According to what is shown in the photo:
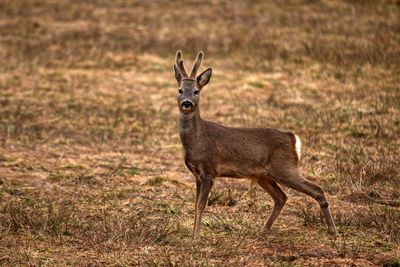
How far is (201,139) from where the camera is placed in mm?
8664

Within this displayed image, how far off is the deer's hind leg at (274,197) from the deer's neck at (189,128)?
0.95 meters

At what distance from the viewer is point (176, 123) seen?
51.4ft

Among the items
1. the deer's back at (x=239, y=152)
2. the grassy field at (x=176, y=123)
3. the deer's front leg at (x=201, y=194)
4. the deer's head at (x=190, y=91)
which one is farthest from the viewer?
the deer's head at (x=190, y=91)

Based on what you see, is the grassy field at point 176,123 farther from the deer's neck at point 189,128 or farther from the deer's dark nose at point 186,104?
the deer's dark nose at point 186,104

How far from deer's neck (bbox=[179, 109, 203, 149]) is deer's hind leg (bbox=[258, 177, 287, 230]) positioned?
0.95 meters

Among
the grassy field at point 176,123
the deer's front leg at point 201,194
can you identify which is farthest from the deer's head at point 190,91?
the grassy field at point 176,123

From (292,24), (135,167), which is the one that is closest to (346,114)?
(135,167)

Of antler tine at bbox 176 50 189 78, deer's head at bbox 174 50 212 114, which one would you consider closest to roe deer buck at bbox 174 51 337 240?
deer's head at bbox 174 50 212 114

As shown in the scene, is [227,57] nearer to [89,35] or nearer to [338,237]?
[89,35]

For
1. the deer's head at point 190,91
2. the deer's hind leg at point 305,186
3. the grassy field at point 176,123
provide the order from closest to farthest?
the grassy field at point 176,123 → the deer's hind leg at point 305,186 → the deer's head at point 190,91

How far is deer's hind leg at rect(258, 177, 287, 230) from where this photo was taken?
8.73 m

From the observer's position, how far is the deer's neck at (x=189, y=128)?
28.5 feet

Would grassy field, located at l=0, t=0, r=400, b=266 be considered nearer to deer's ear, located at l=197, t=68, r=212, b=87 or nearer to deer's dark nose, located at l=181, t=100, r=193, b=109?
deer's dark nose, located at l=181, t=100, r=193, b=109

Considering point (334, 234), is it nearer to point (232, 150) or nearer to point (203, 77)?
point (232, 150)
